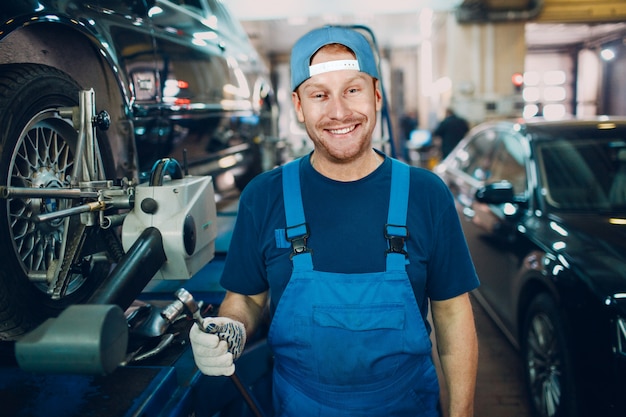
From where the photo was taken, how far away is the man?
1.55 metres

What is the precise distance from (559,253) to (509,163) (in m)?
1.30

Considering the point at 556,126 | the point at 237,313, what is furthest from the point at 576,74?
the point at 237,313

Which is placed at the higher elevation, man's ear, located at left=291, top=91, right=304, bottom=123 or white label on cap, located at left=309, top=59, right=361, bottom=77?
white label on cap, located at left=309, top=59, right=361, bottom=77

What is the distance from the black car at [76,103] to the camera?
1.66 m

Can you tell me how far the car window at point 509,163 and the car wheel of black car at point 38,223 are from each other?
272 centimetres

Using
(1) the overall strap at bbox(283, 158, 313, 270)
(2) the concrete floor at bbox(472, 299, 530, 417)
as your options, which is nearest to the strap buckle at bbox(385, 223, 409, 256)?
(1) the overall strap at bbox(283, 158, 313, 270)

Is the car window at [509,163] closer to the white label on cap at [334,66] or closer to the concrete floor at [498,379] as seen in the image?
the concrete floor at [498,379]

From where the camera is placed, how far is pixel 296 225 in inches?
65.0

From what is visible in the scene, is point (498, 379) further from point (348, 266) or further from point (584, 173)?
point (348, 266)

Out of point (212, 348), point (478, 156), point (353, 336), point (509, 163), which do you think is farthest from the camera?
point (478, 156)

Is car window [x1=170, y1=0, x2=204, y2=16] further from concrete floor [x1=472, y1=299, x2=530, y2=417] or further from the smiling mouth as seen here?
concrete floor [x1=472, y1=299, x2=530, y2=417]

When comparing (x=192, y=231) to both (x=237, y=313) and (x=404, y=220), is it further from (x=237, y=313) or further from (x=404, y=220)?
(x=404, y=220)

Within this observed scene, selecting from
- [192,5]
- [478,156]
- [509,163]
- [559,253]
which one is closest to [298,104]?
[559,253]

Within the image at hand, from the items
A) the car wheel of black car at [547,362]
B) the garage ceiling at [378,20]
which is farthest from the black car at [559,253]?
the garage ceiling at [378,20]
